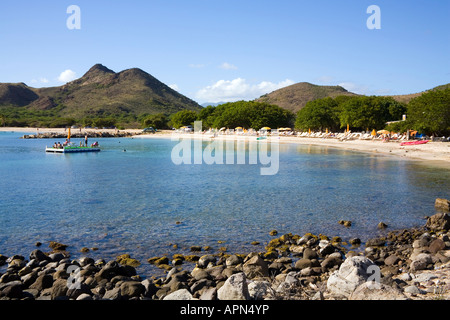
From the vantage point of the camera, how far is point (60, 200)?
75.6 ft

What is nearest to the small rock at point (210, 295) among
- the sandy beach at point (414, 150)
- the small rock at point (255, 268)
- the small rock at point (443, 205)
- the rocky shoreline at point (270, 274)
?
the rocky shoreline at point (270, 274)

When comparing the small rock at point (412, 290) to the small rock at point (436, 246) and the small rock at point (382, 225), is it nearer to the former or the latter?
the small rock at point (436, 246)

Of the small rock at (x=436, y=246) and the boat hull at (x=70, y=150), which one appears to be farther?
the boat hull at (x=70, y=150)

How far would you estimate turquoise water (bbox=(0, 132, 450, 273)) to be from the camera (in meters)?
14.8

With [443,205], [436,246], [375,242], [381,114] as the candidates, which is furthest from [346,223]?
[381,114]

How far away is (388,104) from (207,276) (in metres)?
98.6

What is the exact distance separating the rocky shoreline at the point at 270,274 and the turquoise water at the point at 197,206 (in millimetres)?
1145

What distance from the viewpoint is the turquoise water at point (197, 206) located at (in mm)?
14758

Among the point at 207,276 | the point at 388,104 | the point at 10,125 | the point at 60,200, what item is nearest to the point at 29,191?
the point at 60,200

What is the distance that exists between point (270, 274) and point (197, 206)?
10.7 m

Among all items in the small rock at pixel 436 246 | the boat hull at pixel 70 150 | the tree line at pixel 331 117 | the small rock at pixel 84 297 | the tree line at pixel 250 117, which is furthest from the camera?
the tree line at pixel 250 117

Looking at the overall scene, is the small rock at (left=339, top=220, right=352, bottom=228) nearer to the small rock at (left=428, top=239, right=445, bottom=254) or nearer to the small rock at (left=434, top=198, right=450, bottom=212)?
the small rock at (left=428, top=239, right=445, bottom=254)

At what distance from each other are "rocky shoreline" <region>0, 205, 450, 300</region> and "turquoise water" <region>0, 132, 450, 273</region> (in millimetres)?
1145
